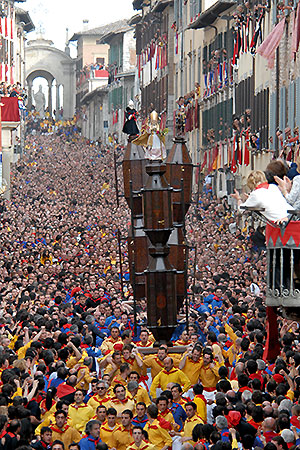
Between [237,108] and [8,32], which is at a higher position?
[8,32]

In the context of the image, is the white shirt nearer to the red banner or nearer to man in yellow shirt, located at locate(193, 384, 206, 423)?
the red banner

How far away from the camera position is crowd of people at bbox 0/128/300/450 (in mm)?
11969

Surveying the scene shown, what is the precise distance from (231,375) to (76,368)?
1947 mm

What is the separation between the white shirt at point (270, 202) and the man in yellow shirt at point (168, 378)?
11.0 feet

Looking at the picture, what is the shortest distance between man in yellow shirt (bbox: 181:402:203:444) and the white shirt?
7.10 feet

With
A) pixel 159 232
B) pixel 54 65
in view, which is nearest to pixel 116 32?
pixel 54 65

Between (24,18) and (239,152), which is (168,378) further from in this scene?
(24,18)

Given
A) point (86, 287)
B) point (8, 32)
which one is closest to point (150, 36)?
point (8, 32)

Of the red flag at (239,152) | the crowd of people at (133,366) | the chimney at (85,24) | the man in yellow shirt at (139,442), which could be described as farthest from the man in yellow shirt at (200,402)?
the chimney at (85,24)

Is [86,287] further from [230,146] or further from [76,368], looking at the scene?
[230,146]

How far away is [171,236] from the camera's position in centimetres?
1820

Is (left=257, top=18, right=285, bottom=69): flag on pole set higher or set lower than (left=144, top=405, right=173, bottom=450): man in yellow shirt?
higher

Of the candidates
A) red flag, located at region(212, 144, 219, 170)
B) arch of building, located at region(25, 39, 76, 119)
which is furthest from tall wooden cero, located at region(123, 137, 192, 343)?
arch of building, located at region(25, 39, 76, 119)

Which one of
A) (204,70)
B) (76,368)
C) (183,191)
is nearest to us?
(76,368)
